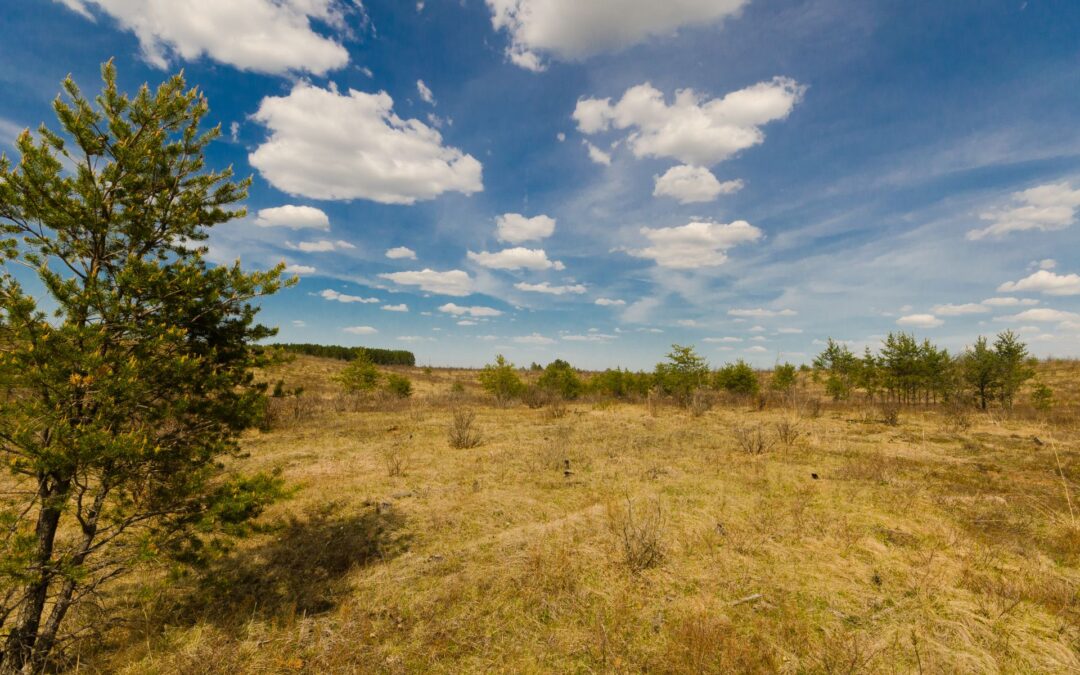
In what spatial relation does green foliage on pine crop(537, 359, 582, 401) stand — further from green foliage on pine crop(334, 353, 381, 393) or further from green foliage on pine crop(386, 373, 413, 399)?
green foliage on pine crop(334, 353, 381, 393)

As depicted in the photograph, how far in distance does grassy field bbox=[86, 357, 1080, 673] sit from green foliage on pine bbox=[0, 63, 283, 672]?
77 cm

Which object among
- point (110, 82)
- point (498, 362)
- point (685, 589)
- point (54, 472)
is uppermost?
point (110, 82)

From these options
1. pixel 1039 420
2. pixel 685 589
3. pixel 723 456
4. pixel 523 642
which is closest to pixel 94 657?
pixel 523 642

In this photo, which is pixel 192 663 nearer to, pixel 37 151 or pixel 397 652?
pixel 397 652

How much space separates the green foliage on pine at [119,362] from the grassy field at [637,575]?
0.77 metres

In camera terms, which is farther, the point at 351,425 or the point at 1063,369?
the point at 1063,369

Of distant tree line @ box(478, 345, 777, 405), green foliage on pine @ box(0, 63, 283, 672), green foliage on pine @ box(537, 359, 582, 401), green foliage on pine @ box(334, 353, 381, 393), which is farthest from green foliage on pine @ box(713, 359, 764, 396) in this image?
green foliage on pine @ box(0, 63, 283, 672)

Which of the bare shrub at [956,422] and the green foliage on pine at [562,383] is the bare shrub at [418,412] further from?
the bare shrub at [956,422]

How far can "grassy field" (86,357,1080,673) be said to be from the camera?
395cm

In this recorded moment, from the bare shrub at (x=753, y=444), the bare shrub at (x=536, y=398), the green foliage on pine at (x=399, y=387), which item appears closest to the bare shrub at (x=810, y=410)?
the bare shrub at (x=753, y=444)

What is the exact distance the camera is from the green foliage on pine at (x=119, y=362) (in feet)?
10.6

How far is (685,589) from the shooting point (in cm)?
498

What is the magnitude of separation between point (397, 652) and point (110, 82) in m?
6.44

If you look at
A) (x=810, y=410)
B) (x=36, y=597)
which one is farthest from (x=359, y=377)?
(x=810, y=410)
